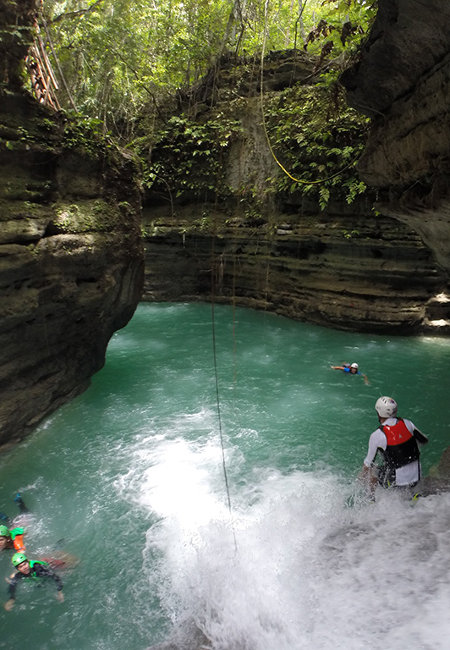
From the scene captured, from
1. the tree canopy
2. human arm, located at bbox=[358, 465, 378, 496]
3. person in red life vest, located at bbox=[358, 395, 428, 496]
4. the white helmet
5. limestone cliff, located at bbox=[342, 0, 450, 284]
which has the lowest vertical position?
human arm, located at bbox=[358, 465, 378, 496]

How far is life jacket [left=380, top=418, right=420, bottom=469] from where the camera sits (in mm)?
4086

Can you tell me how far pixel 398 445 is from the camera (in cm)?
408

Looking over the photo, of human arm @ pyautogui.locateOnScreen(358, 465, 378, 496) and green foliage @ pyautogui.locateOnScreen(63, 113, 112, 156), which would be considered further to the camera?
green foliage @ pyautogui.locateOnScreen(63, 113, 112, 156)

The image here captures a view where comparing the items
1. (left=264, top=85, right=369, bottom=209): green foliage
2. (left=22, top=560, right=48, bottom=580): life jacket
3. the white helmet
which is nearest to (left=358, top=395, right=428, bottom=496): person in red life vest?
the white helmet

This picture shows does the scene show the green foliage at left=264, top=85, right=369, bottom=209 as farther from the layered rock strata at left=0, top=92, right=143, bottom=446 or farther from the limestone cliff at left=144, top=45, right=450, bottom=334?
the layered rock strata at left=0, top=92, right=143, bottom=446

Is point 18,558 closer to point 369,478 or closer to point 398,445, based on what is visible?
point 369,478

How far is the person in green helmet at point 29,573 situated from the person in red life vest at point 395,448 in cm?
377

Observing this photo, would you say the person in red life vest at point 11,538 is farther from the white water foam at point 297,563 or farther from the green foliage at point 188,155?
the green foliage at point 188,155

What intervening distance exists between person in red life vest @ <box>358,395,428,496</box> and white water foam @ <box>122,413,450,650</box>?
257 mm

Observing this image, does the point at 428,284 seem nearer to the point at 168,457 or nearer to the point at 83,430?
the point at 168,457

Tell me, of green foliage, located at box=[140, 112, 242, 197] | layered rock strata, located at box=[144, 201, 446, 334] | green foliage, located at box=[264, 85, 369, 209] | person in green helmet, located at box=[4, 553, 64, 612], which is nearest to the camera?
person in green helmet, located at box=[4, 553, 64, 612]

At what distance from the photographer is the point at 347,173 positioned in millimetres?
13680

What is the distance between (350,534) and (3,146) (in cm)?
768

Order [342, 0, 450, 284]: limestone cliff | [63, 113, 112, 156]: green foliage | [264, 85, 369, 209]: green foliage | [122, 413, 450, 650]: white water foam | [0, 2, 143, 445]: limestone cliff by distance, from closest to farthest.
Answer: [122, 413, 450, 650]: white water foam → [342, 0, 450, 284]: limestone cliff → [0, 2, 143, 445]: limestone cliff → [63, 113, 112, 156]: green foliage → [264, 85, 369, 209]: green foliage
